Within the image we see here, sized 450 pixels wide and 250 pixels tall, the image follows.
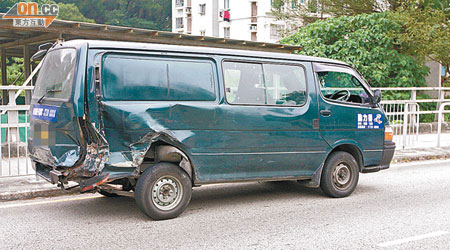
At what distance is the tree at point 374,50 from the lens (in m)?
16.8

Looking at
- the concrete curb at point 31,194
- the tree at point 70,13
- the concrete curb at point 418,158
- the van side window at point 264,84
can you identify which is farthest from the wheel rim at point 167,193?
the tree at point 70,13

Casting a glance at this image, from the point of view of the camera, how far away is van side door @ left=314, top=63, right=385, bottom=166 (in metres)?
6.73

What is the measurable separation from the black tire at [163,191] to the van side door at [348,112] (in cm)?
220

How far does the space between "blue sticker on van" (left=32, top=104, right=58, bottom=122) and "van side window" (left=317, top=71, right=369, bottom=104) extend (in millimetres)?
3605

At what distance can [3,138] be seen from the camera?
8.77 metres

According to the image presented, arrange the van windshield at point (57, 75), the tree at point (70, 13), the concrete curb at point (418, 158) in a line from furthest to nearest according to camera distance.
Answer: the tree at point (70, 13) < the concrete curb at point (418, 158) < the van windshield at point (57, 75)

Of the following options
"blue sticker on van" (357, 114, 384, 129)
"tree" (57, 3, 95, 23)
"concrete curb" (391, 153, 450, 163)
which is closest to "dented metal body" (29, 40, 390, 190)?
"blue sticker on van" (357, 114, 384, 129)

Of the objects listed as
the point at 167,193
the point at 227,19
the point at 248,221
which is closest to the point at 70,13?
the point at 227,19

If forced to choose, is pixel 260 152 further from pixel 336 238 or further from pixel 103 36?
pixel 103 36

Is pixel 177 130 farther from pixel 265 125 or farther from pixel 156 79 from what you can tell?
pixel 265 125

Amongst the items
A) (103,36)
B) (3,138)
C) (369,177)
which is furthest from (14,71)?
(369,177)

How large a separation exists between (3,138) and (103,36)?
6966mm

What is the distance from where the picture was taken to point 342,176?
702 cm

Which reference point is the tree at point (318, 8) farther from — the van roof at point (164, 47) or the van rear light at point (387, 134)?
the van roof at point (164, 47)
